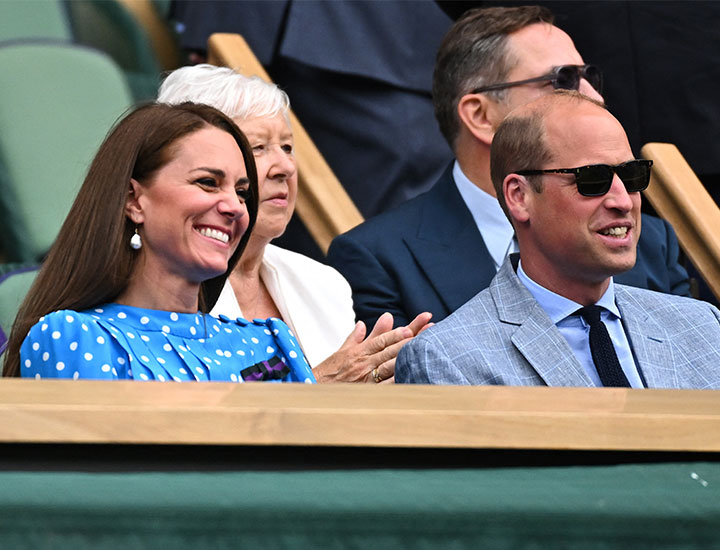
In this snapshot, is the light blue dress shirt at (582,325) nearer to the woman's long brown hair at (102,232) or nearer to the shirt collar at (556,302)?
the shirt collar at (556,302)

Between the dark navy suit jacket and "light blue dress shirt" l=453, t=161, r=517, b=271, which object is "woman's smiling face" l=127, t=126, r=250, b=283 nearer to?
the dark navy suit jacket

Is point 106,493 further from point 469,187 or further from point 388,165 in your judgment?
point 388,165

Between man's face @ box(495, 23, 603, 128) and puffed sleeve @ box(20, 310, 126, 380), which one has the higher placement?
puffed sleeve @ box(20, 310, 126, 380)

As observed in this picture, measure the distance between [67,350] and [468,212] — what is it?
3.48 ft

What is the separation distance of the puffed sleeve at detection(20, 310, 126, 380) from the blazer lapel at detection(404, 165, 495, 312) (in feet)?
2.73

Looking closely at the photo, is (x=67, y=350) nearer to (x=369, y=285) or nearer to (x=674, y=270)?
(x=369, y=285)

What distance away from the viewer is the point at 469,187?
2.62 m

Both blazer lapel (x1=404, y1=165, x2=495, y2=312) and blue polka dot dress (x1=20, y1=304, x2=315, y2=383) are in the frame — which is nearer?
blue polka dot dress (x1=20, y1=304, x2=315, y2=383)

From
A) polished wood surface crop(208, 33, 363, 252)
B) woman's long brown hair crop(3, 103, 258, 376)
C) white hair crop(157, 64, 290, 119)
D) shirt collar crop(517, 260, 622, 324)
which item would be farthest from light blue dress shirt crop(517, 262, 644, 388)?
polished wood surface crop(208, 33, 363, 252)

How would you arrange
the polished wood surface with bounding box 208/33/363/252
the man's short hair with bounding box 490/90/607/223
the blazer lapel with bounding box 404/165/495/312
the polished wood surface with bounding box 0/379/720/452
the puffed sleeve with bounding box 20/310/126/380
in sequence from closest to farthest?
the polished wood surface with bounding box 0/379/720/452 → the puffed sleeve with bounding box 20/310/126/380 → the man's short hair with bounding box 490/90/607/223 → the blazer lapel with bounding box 404/165/495/312 → the polished wood surface with bounding box 208/33/363/252

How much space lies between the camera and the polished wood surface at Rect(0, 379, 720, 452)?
3.11ft

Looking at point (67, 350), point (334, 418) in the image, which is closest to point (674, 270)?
point (67, 350)

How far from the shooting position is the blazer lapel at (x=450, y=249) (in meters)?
2.40

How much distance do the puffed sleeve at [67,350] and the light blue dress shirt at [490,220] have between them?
0.97 metres
